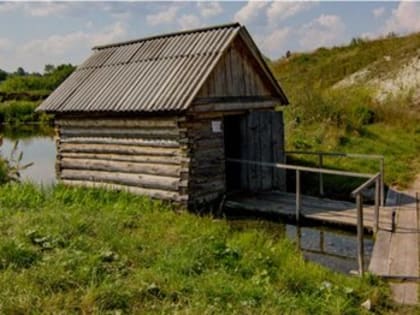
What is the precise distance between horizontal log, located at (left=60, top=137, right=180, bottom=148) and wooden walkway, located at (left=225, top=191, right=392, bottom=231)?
6.22 ft

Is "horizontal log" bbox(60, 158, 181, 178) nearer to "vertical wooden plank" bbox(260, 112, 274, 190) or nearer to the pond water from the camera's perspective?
the pond water

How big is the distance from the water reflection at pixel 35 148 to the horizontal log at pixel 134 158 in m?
1.32

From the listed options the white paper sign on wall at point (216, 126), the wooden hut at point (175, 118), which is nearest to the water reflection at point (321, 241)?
the wooden hut at point (175, 118)

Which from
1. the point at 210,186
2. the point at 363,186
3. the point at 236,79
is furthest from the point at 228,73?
the point at 363,186

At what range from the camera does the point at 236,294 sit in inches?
230

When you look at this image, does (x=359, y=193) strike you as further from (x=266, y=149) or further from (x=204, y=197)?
(x=266, y=149)

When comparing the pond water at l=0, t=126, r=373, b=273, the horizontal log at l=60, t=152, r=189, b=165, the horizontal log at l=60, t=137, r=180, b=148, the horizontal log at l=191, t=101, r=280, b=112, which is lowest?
the pond water at l=0, t=126, r=373, b=273

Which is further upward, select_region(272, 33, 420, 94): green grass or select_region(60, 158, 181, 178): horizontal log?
select_region(272, 33, 420, 94): green grass

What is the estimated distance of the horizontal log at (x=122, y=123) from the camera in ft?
36.9

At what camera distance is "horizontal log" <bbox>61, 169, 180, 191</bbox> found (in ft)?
37.3

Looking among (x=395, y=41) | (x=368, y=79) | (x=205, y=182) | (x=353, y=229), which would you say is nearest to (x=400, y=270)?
(x=353, y=229)

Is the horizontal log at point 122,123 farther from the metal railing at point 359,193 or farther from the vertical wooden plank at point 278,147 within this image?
the vertical wooden plank at point 278,147

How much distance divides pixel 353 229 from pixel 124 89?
20.0ft

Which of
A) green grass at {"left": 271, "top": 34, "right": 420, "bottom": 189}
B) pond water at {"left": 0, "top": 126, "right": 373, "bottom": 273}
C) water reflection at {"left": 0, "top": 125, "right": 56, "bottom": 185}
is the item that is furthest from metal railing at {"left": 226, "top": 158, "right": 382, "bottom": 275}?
water reflection at {"left": 0, "top": 125, "right": 56, "bottom": 185}
